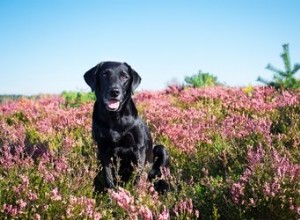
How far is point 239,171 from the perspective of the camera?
5781 mm

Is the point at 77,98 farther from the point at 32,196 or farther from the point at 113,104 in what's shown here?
the point at 32,196

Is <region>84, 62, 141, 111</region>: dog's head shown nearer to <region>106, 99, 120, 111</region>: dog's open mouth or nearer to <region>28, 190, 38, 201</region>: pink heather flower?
<region>106, 99, 120, 111</region>: dog's open mouth

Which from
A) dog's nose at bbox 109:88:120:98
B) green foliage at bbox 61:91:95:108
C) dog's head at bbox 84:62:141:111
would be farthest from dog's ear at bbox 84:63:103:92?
green foliage at bbox 61:91:95:108

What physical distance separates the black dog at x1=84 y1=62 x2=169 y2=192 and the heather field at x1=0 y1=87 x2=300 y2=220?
0.27 m

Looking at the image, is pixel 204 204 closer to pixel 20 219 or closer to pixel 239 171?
pixel 239 171

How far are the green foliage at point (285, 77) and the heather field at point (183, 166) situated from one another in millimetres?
364

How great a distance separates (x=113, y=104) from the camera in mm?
5809

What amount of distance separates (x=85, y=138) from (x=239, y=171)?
3112 millimetres

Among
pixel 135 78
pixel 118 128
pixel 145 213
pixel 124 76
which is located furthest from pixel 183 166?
pixel 145 213

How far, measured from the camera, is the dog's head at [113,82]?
5836 mm

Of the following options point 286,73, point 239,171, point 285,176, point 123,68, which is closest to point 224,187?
point 285,176

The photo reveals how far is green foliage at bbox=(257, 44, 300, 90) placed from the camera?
9.25 m

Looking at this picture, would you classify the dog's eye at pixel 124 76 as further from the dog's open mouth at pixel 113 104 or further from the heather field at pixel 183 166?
the heather field at pixel 183 166

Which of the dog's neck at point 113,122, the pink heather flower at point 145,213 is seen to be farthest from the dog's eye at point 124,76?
the pink heather flower at point 145,213
